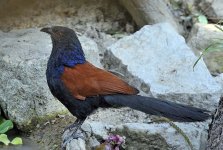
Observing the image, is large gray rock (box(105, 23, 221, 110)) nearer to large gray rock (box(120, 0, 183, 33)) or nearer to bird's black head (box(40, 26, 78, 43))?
large gray rock (box(120, 0, 183, 33))

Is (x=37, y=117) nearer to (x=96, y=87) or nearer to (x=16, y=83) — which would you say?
(x=16, y=83)

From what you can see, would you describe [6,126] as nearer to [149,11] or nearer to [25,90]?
[25,90]

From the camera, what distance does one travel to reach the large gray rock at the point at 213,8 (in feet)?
19.1

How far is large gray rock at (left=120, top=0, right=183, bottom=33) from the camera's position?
5.74 meters

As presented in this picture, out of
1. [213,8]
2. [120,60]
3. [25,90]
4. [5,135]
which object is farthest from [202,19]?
[5,135]

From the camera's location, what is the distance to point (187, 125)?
4.04 m

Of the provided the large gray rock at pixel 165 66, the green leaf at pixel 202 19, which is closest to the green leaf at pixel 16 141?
the large gray rock at pixel 165 66

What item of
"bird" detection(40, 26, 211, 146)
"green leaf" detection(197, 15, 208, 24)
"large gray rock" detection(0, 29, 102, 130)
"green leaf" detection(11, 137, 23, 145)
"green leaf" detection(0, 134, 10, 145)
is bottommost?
"green leaf" detection(11, 137, 23, 145)

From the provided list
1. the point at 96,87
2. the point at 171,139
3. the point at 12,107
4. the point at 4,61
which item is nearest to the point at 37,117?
the point at 12,107

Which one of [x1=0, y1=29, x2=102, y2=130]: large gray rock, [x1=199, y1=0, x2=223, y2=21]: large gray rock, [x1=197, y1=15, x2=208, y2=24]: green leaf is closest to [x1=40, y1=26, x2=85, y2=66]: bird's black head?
[x1=0, y1=29, x2=102, y2=130]: large gray rock

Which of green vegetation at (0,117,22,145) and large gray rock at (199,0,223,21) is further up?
large gray rock at (199,0,223,21)

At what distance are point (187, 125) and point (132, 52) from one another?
1.28 m

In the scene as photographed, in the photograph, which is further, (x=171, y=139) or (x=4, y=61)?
(x=4, y=61)

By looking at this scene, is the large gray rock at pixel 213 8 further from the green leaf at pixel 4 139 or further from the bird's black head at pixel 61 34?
the green leaf at pixel 4 139
